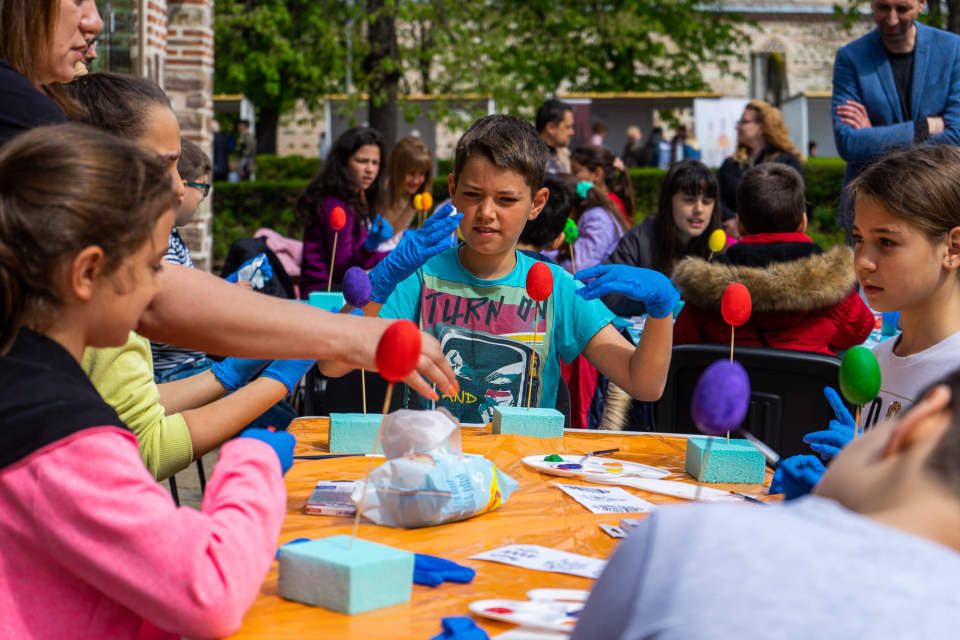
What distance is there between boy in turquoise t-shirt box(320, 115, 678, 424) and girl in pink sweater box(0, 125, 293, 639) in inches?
52.6

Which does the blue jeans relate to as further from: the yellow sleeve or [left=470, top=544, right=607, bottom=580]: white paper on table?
[left=470, top=544, right=607, bottom=580]: white paper on table

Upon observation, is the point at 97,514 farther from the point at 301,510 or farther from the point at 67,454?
the point at 301,510

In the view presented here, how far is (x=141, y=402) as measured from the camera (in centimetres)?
177

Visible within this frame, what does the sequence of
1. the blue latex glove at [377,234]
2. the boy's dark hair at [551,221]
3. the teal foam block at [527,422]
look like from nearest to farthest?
the teal foam block at [527,422]
the boy's dark hair at [551,221]
the blue latex glove at [377,234]

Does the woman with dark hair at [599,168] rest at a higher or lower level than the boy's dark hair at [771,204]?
higher

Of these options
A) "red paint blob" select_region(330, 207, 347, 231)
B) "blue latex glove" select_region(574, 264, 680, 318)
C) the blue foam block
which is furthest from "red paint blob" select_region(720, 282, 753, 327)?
"red paint blob" select_region(330, 207, 347, 231)

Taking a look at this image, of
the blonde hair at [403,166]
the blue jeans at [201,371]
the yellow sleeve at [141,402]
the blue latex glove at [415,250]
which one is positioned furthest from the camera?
the blonde hair at [403,166]

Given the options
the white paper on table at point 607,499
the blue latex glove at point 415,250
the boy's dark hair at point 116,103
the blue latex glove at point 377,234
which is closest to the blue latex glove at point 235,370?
the blue latex glove at point 415,250

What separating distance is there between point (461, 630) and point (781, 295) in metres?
2.56

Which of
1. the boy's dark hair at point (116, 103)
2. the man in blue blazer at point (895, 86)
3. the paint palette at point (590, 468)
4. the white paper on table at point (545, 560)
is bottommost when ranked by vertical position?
the paint palette at point (590, 468)

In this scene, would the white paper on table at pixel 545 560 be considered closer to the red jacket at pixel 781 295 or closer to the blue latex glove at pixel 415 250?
the blue latex glove at pixel 415 250

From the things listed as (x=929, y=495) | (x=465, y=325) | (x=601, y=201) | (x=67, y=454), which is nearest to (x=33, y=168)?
(x=67, y=454)

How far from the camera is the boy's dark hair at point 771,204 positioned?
364 cm

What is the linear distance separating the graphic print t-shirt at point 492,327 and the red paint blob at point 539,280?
0.83ft
